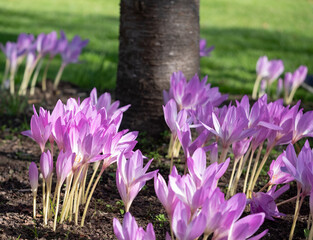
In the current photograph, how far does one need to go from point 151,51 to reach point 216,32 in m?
6.05

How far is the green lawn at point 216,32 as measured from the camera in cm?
515

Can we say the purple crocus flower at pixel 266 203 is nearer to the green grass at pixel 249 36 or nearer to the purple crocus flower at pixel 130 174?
the purple crocus flower at pixel 130 174

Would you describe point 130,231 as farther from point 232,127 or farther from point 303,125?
point 303,125

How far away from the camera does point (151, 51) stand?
2.82 meters

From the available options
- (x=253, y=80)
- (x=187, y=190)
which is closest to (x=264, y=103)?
(x=187, y=190)

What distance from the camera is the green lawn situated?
5152 millimetres

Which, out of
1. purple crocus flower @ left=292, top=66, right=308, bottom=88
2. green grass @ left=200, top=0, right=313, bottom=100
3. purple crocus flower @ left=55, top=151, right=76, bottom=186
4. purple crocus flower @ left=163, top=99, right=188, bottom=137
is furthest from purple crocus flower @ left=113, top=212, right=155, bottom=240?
green grass @ left=200, top=0, right=313, bottom=100

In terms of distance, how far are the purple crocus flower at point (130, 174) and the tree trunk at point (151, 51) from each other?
1.35 meters

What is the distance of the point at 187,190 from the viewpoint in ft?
4.43

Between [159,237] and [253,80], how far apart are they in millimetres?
3734

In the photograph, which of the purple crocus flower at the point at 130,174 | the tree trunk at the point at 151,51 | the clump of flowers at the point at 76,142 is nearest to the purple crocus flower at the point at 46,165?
the clump of flowers at the point at 76,142

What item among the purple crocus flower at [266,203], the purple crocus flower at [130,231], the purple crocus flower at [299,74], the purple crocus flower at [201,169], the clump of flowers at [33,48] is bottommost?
the purple crocus flower at [266,203]

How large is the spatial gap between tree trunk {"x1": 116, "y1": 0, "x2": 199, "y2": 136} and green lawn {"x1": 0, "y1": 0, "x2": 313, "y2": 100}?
40.6 inches

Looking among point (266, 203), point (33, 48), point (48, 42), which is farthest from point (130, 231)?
point (33, 48)
